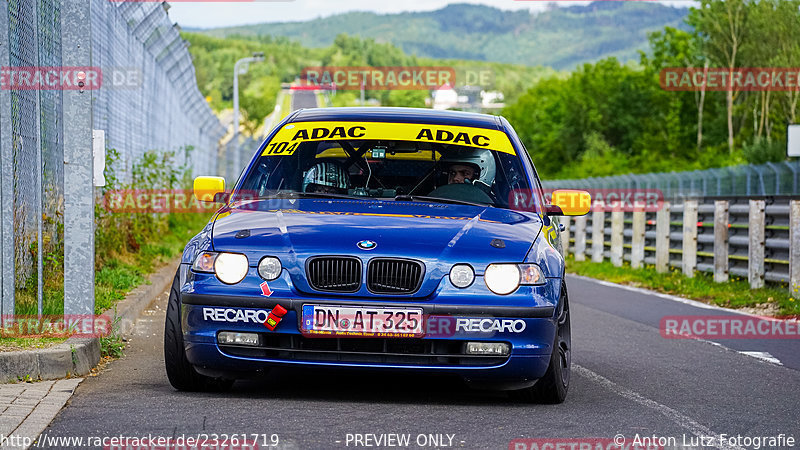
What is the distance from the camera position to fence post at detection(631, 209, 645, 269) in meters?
21.6

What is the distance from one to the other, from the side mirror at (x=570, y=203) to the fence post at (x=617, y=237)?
51.6 ft

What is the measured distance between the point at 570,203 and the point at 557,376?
1390 mm

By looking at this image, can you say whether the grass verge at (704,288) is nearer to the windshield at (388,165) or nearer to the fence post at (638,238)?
the fence post at (638,238)

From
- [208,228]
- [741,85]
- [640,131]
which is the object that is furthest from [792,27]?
[208,228]

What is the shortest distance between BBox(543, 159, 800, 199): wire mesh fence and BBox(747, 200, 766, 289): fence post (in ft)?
50.8

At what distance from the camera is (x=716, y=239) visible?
56.0 ft

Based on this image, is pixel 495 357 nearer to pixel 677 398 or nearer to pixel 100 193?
pixel 677 398

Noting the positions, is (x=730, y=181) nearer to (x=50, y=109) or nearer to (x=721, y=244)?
(x=721, y=244)

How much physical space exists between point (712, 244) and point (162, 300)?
8.66 metres

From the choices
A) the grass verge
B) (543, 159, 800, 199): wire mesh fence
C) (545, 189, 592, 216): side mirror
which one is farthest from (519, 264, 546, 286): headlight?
(543, 159, 800, 199): wire mesh fence
